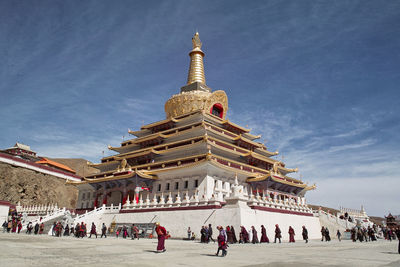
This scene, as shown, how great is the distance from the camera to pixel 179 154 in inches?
1649

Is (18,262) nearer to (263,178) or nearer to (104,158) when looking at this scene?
(263,178)

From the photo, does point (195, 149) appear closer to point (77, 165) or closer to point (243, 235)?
point (243, 235)

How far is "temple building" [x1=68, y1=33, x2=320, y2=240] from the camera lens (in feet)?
97.9

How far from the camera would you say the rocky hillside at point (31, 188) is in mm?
57094

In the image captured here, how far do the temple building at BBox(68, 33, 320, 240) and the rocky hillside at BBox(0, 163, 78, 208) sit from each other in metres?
17.0

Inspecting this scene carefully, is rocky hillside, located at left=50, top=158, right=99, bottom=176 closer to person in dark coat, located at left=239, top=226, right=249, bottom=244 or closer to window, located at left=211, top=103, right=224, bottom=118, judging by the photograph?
window, located at left=211, top=103, right=224, bottom=118

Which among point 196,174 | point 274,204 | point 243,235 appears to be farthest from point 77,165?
point 243,235

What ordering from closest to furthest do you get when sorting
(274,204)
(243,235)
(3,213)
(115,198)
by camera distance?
1. (243,235)
2. (274,204)
3. (3,213)
4. (115,198)

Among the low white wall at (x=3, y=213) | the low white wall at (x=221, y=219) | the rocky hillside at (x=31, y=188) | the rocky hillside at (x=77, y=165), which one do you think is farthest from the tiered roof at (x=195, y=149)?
the rocky hillside at (x=77, y=165)

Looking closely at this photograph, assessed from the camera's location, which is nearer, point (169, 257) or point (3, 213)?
point (169, 257)

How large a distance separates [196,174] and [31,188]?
43227mm

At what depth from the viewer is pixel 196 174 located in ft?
120

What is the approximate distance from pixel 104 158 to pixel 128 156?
32.0 feet

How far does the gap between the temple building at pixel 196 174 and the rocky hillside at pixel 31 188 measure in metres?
17.0
